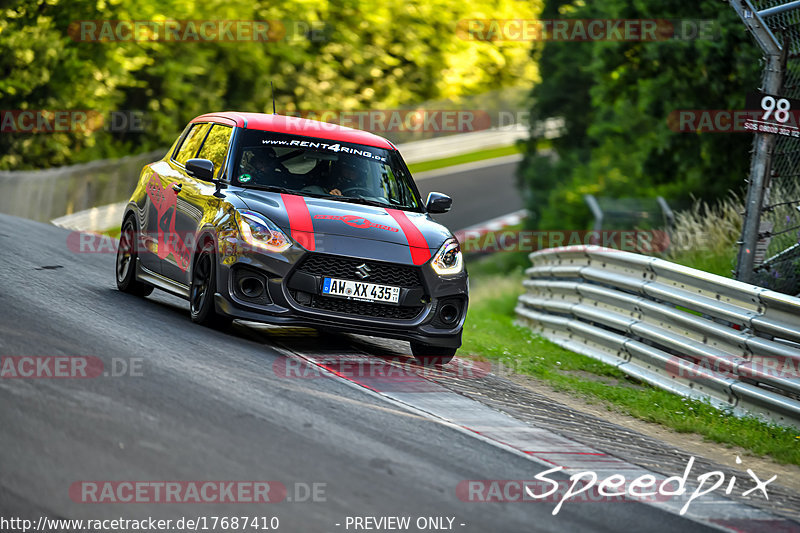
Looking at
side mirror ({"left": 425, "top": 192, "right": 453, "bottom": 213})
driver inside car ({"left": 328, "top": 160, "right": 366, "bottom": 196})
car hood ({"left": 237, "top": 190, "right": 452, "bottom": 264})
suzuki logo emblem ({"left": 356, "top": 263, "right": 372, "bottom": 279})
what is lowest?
suzuki logo emblem ({"left": 356, "top": 263, "right": 372, "bottom": 279})

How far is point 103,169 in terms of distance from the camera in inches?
1011

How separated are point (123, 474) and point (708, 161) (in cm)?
1627

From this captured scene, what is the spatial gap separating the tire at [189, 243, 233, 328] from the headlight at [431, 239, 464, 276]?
175cm

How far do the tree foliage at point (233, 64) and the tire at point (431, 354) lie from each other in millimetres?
4817

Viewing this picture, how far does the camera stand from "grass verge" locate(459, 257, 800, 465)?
8773mm

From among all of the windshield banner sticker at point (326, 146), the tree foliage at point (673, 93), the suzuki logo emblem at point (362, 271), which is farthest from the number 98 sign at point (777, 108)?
the suzuki logo emblem at point (362, 271)

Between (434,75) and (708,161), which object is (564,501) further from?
(434,75)

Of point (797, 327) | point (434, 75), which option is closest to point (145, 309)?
point (797, 327)

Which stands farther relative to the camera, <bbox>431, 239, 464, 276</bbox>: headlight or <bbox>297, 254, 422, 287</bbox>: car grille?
<bbox>431, 239, 464, 276</bbox>: headlight

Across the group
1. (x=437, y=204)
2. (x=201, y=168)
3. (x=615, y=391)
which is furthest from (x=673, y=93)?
(x=201, y=168)

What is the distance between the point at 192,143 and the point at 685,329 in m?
5.06

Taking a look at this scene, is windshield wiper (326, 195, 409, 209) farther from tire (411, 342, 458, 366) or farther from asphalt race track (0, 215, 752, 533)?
asphalt race track (0, 215, 752, 533)

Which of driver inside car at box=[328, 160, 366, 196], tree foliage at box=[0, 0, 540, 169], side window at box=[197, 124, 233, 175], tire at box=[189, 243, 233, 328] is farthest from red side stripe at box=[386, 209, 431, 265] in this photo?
tree foliage at box=[0, 0, 540, 169]

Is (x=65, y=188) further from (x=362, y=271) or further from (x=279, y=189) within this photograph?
(x=362, y=271)
